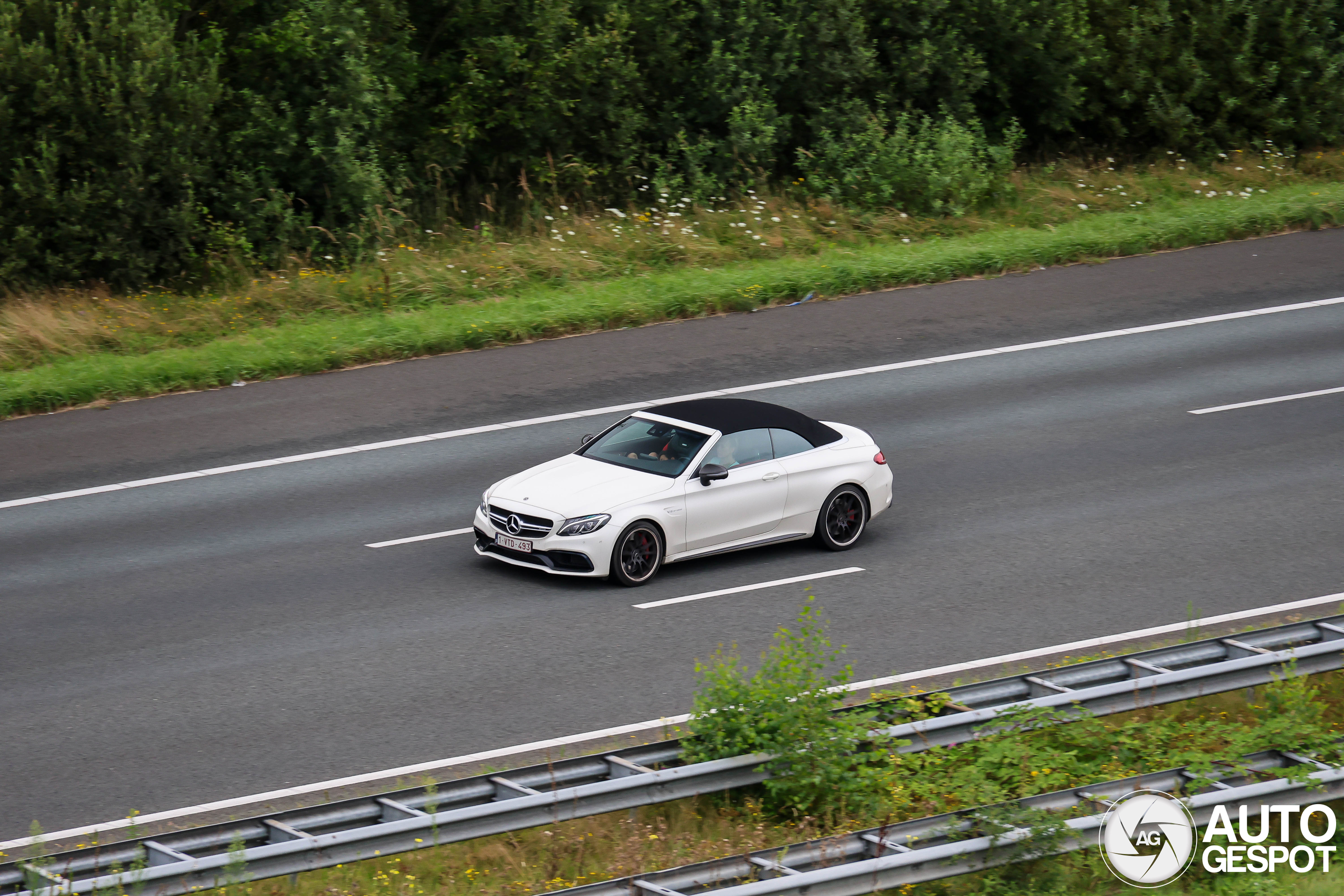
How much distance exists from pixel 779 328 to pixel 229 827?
520 inches

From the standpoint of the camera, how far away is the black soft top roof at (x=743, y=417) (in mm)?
13367

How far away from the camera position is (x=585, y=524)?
1232 cm

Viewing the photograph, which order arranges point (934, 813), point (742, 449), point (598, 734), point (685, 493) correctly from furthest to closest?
point (742, 449) → point (685, 493) → point (598, 734) → point (934, 813)

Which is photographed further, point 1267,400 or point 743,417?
point 1267,400

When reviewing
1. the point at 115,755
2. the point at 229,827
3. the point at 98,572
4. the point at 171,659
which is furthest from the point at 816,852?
the point at 98,572

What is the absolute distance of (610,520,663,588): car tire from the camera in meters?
12.4

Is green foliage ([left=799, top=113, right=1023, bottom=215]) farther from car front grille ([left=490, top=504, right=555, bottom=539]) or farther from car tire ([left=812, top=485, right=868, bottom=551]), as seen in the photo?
car front grille ([left=490, top=504, right=555, bottom=539])

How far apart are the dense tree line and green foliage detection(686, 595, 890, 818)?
52.7 ft

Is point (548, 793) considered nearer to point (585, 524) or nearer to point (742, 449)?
point (585, 524)

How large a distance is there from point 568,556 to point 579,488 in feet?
2.18

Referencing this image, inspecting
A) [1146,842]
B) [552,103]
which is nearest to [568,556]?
[1146,842]

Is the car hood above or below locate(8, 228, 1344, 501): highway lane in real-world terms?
below

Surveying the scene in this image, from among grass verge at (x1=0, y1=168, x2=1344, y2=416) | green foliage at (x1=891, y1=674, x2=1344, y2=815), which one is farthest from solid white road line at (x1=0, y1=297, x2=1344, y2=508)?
green foliage at (x1=891, y1=674, x2=1344, y2=815)

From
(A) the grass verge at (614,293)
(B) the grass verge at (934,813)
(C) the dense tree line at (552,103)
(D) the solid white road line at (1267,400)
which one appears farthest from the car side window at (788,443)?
(C) the dense tree line at (552,103)
